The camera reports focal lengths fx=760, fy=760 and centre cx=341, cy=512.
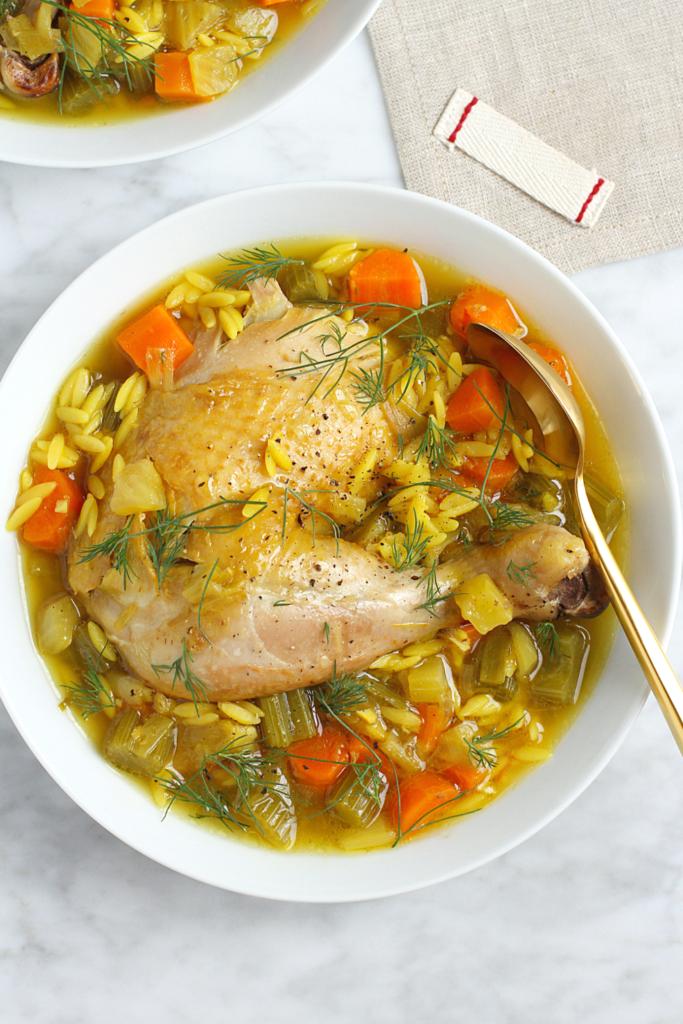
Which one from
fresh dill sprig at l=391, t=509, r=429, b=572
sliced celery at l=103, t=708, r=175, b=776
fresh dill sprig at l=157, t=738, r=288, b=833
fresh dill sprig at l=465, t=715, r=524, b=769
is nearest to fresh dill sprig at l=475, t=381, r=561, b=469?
fresh dill sprig at l=391, t=509, r=429, b=572

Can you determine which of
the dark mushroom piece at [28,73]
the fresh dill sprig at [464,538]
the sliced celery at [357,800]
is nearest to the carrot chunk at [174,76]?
the dark mushroom piece at [28,73]

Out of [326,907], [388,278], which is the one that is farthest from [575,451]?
[326,907]

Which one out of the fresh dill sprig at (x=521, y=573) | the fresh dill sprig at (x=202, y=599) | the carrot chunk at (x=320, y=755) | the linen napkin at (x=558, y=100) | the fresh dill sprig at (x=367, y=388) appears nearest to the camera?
the fresh dill sprig at (x=202, y=599)

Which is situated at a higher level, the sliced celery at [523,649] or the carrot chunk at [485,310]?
the carrot chunk at [485,310]

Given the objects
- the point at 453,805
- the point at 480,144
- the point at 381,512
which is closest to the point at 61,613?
the point at 381,512

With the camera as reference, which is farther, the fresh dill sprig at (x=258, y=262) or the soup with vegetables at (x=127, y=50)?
the fresh dill sprig at (x=258, y=262)

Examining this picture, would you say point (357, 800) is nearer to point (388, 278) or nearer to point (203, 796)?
point (203, 796)

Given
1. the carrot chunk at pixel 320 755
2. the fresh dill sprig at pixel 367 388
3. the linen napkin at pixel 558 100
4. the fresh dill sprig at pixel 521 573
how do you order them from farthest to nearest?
the linen napkin at pixel 558 100
the carrot chunk at pixel 320 755
the fresh dill sprig at pixel 367 388
the fresh dill sprig at pixel 521 573

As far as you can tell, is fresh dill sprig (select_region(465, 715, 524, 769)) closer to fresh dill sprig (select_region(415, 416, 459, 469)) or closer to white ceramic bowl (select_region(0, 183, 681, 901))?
white ceramic bowl (select_region(0, 183, 681, 901))

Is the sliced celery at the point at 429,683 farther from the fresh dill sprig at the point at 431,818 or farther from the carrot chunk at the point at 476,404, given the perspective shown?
the carrot chunk at the point at 476,404
